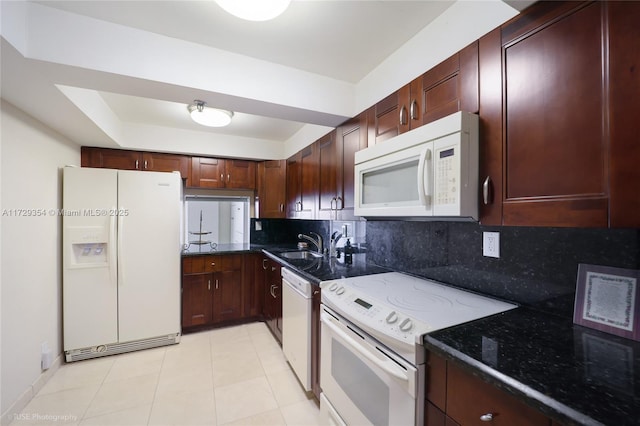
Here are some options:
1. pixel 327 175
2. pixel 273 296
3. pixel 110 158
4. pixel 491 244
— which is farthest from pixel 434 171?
pixel 110 158

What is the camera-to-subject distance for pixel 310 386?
1.83 m

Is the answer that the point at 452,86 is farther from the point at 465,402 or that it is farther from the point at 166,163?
the point at 166,163

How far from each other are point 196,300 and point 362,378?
91.9 inches

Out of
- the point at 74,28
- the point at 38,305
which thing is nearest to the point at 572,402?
the point at 74,28

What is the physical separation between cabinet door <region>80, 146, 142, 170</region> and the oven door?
9.16 ft

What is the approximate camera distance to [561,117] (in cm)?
85

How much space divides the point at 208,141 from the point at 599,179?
132 inches

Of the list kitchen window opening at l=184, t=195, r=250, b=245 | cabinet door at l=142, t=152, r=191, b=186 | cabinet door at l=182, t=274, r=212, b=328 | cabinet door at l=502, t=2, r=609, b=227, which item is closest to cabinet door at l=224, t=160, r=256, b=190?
kitchen window opening at l=184, t=195, r=250, b=245

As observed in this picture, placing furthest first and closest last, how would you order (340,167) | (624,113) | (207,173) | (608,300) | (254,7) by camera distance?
(207,173), (340,167), (254,7), (608,300), (624,113)

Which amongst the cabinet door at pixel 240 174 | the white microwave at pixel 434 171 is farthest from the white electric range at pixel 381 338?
the cabinet door at pixel 240 174

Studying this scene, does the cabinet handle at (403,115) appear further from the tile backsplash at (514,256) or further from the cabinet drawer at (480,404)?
the cabinet drawer at (480,404)

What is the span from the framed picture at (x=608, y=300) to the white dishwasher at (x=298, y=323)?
1366 mm

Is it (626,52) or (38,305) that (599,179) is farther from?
(38,305)

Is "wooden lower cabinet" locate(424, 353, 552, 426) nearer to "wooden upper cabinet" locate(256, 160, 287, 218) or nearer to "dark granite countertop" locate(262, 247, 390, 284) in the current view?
"dark granite countertop" locate(262, 247, 390, 284)
